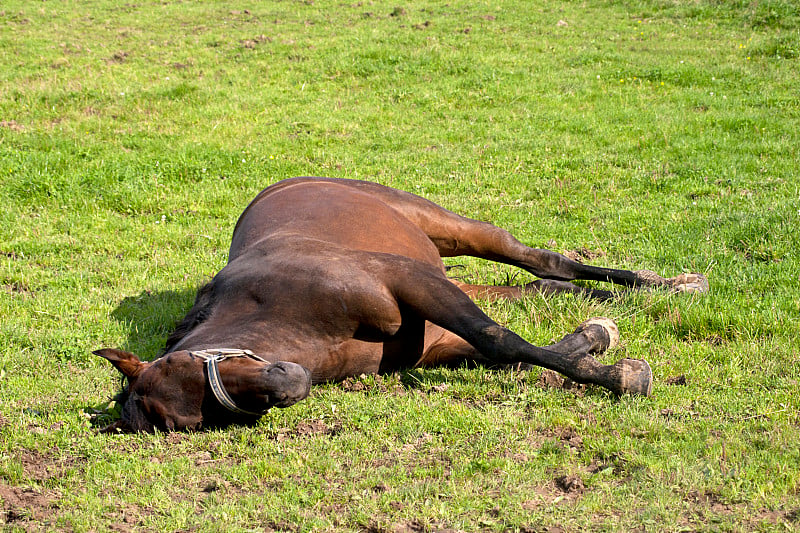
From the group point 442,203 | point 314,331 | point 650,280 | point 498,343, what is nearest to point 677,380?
point 498,343

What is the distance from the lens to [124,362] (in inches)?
161

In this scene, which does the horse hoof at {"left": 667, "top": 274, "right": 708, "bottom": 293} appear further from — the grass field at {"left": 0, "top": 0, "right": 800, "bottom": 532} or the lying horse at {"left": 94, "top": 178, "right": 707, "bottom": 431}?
the lying horse at {"left": 94, "top": 178, "right": 707, "bottom": 431}

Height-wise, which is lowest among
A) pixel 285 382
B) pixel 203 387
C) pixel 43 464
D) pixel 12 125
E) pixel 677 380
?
pixel 43 464

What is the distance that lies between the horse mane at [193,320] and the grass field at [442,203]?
22.8 inches

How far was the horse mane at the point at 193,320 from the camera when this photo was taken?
15.3ft

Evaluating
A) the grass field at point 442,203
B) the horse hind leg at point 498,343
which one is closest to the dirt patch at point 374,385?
the grass field at point 442,203

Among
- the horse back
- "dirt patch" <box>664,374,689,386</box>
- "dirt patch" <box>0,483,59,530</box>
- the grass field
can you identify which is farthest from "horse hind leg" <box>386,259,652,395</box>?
"dirt patch" <box>0,483,59,530</box>

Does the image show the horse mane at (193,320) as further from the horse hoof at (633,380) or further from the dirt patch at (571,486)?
the horse hoof at (633,380)

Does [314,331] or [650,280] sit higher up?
[314,331]

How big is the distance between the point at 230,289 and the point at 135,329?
1.70 metres

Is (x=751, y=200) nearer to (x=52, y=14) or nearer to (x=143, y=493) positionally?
(x=143, y=493)

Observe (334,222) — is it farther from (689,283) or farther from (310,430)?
(689,283)

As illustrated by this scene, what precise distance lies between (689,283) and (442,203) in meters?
3.56

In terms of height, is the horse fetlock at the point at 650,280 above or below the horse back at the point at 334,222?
below
